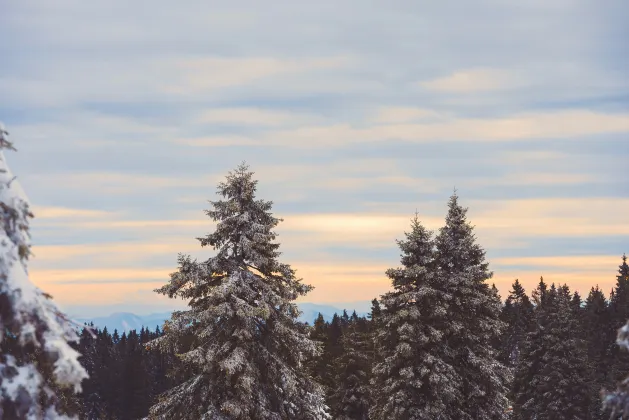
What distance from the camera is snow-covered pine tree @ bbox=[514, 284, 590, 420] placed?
5512 centimetres

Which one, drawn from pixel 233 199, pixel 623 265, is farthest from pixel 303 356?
pixel 623 265

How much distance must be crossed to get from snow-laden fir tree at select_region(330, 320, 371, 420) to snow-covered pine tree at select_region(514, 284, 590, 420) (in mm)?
13117

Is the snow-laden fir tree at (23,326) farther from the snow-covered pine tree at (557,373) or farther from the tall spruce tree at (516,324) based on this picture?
the tall spruce tree at (516,324)

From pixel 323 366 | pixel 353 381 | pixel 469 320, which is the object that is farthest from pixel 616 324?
pixel 469 320

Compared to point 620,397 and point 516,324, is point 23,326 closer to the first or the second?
point 620,397

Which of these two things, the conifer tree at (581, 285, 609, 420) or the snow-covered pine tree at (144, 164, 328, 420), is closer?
the snow-covered pine tree at (144, 164, 328, 420)

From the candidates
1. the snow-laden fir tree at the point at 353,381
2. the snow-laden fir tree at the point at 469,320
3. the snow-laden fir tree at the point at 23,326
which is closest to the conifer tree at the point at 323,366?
the snow-laden fir tree at the point at 353,381

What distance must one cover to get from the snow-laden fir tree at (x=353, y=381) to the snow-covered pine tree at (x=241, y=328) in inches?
1184

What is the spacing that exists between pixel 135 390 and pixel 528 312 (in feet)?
183

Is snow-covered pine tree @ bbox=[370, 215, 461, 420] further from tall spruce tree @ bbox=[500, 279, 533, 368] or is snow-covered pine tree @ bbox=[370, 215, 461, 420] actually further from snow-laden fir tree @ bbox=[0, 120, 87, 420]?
tall spruce tree @ bbox=[500, 279, 533, 368]

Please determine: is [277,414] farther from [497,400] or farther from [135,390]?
[135,390]

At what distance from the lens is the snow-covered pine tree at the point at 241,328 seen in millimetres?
22484

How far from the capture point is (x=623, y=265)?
4417 inches

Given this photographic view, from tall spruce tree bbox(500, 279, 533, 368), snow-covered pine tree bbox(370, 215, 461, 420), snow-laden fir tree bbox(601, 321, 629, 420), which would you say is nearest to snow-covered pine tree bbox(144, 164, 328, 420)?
A: snow-covered pine tree bbox(370, 215, 461, 420)
